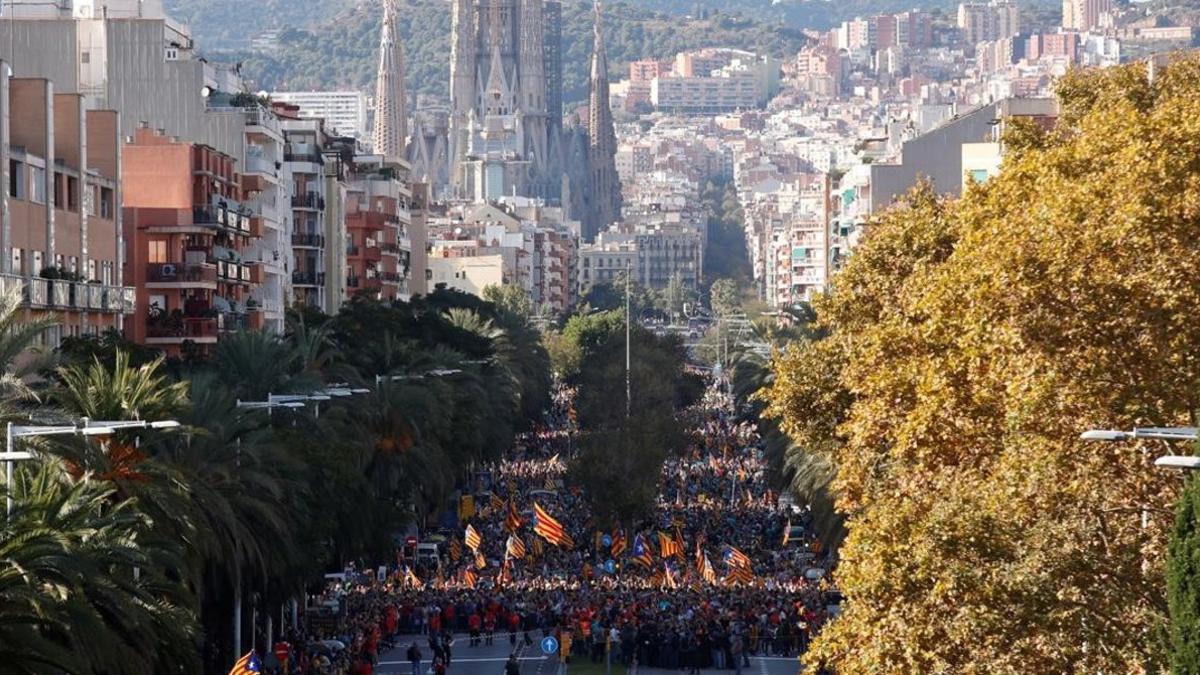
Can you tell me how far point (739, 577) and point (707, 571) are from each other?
2.61 meters

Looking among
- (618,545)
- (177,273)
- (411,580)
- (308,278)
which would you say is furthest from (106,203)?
(308,278)

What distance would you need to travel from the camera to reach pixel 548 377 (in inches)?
6998

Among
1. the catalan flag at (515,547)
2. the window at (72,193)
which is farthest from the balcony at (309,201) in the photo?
the window at (72,193)

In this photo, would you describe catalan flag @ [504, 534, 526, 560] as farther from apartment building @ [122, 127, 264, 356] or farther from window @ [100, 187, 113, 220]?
window @ [100, 187, 113, 220]

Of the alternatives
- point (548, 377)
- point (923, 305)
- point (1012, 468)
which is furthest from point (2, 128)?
point (548, 377)

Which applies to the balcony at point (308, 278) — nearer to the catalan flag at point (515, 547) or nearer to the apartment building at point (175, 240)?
the apartment building at point (175, 240)

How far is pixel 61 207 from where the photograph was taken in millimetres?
75438

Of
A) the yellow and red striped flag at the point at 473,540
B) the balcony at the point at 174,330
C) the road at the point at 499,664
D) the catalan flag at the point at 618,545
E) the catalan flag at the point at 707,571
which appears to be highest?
the balcony at the point at 174,330

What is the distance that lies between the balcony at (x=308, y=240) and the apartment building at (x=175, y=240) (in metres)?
27.9

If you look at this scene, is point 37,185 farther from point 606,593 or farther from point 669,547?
point 669,547

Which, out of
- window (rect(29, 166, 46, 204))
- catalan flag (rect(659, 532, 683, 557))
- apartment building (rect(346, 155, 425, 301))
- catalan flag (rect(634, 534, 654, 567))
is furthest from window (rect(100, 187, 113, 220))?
apartment building (rect(346, 155, 425, 301))

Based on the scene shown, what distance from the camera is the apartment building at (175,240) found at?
90312 mm

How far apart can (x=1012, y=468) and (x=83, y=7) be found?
69942 millimetres

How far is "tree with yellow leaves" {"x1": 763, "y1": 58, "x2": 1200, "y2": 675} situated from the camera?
3484 centimetres
